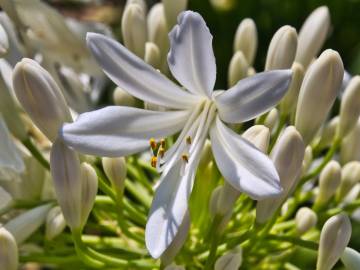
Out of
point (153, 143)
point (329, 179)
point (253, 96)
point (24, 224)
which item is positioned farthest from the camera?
point (329, 179)

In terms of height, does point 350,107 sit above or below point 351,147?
above

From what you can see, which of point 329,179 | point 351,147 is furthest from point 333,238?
point 351,147

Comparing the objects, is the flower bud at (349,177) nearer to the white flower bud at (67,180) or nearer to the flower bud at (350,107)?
the flower bud at (350,107)

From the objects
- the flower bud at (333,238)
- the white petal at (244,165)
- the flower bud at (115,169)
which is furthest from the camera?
the flower bud at (115,169)

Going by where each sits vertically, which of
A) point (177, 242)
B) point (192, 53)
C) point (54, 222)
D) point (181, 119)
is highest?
point (192, 53)

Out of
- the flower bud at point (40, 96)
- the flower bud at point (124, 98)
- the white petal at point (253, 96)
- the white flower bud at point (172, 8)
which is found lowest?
the flower bud at point (124, 98)

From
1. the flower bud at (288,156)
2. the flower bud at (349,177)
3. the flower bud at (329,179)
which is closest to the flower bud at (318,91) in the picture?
the flower bud at (288,156)

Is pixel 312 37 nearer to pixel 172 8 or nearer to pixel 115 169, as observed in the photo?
pixel 172 8
